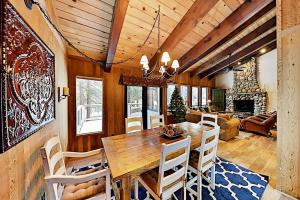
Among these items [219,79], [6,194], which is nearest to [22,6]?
[6,194]

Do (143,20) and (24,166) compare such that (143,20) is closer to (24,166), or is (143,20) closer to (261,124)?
(24,166)

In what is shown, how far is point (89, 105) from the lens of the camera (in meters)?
3.67

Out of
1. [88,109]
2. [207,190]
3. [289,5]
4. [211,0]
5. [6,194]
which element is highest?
[211,0]

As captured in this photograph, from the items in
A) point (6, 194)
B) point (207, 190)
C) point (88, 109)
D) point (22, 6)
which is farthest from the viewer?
point (88, 109)

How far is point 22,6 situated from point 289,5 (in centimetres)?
232

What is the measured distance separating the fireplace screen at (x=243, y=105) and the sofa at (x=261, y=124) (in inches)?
114

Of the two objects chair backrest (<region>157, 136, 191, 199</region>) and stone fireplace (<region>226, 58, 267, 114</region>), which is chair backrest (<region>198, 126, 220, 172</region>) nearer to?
chair backrest (<region>157, 136, 191, 199</region>)

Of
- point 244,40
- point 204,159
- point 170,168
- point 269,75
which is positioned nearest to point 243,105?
point 269,75

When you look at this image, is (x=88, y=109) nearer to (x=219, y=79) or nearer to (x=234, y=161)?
(x=234, y=161)

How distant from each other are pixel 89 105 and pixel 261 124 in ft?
17.8

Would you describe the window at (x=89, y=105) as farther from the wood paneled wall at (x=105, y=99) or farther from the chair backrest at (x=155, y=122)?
the chair backrest at (x=155, y=122)

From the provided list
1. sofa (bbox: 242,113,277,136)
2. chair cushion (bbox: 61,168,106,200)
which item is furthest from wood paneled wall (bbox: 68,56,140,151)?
sofa (bbox: 242,113,277,136)

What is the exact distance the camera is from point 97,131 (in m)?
3.70

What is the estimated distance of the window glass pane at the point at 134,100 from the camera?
4.25 meters
